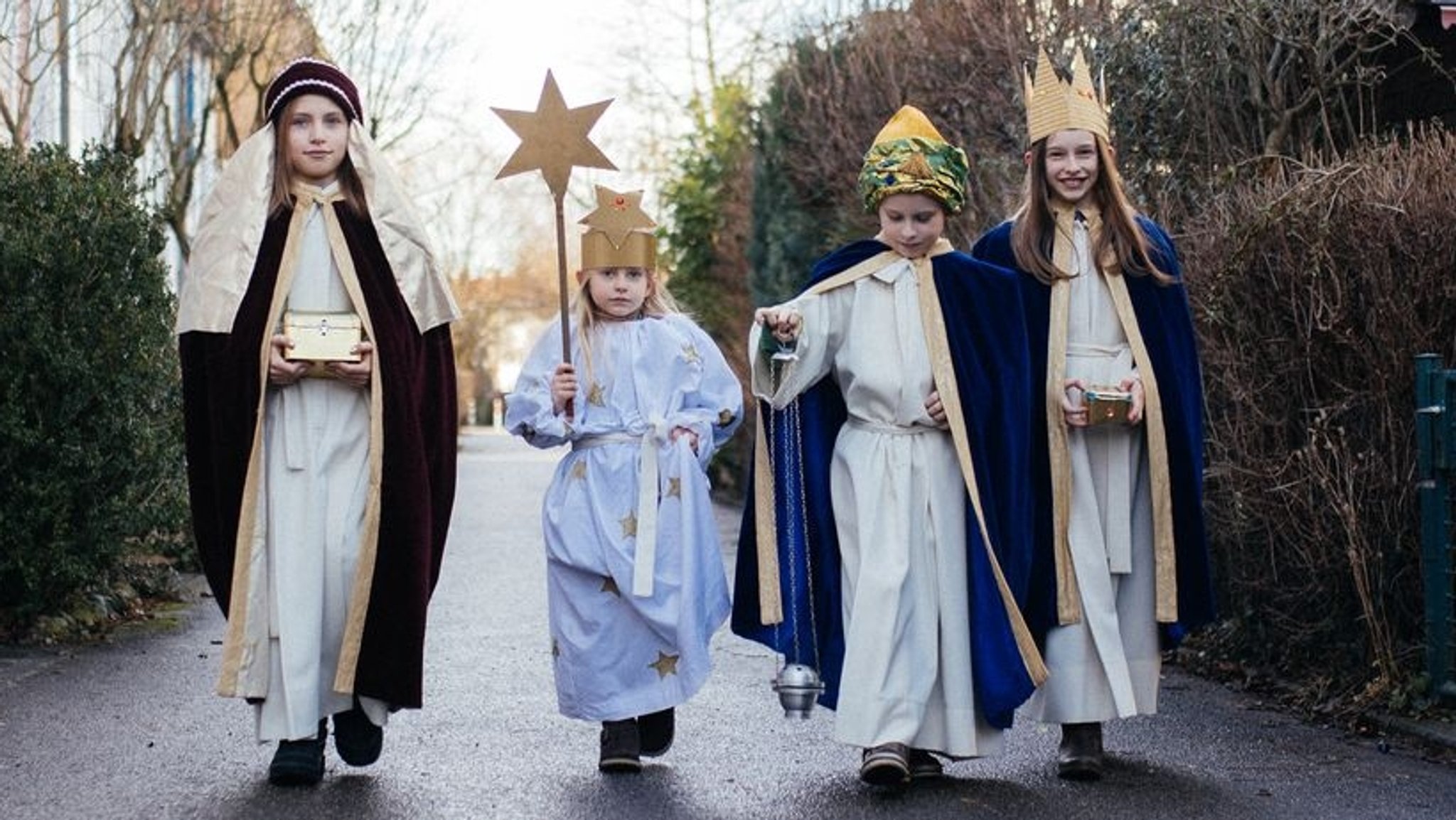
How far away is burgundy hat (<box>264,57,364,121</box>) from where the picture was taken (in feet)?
21.7

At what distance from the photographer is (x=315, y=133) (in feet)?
21.7

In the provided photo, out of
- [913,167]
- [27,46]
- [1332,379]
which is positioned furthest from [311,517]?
[27,46]

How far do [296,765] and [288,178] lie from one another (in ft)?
5.69

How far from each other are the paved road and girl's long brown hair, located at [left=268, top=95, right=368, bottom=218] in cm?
169

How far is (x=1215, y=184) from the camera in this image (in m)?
10.0

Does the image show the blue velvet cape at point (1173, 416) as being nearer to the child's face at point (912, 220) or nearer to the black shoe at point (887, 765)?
the child's face at point (912, 220)

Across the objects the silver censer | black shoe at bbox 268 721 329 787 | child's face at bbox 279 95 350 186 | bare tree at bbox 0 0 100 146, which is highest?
bare tree at bbox 0 0 100 146

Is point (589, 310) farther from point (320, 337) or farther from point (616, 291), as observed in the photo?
point (320, 337)

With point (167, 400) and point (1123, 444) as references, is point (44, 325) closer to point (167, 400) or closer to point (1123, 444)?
point (167, 400)

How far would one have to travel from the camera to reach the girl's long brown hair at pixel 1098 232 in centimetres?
683

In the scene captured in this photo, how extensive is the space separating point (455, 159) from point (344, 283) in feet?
111

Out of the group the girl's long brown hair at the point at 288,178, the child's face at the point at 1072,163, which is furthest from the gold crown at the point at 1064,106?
the girl's long brown hair at the point at 288,178

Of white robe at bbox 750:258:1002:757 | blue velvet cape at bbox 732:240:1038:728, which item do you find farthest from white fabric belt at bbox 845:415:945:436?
blue velvet cape at bbox 732:240:1038:728

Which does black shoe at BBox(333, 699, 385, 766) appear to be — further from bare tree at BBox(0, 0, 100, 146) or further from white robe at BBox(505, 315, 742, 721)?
bare tree at BBox(0, 0, 100, 146)
